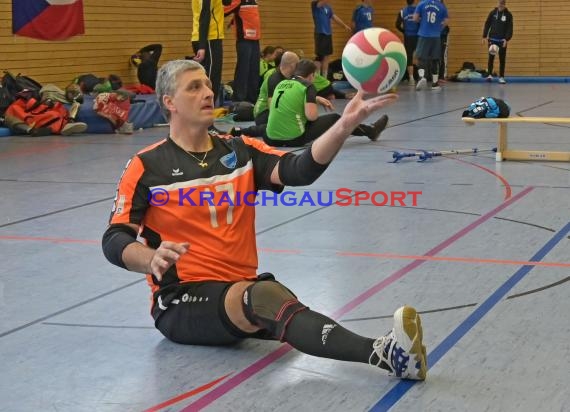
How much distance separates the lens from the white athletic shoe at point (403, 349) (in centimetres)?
316

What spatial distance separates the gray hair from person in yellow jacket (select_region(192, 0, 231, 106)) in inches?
284

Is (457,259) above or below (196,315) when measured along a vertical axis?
below

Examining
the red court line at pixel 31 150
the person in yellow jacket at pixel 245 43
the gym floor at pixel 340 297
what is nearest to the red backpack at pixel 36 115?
the red court line at pixel 31 150

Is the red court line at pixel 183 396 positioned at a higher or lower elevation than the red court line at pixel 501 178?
higher

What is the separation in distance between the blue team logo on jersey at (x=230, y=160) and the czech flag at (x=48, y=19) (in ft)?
35.2

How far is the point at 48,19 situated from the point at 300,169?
37.7 feet

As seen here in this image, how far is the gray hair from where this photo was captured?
3.73 metres

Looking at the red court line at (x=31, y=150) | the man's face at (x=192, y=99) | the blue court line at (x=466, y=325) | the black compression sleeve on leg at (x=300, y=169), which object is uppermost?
the man's face at (x=192, y=99)

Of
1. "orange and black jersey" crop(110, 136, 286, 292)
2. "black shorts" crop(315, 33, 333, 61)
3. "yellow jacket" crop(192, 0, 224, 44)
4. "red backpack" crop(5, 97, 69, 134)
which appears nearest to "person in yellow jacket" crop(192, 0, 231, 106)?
"yellow jacket" crop(192, 0, 224, 44)

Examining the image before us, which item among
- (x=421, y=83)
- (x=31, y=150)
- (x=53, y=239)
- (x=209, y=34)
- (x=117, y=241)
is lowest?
(x=421, y=83)

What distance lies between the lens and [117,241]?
3.44 meters

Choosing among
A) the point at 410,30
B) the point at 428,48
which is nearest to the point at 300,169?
the point at 428,48

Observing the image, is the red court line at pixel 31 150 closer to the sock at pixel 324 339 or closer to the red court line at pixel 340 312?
the red court line at pixel 340 312

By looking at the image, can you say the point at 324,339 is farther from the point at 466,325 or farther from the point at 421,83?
the point at 421,83
